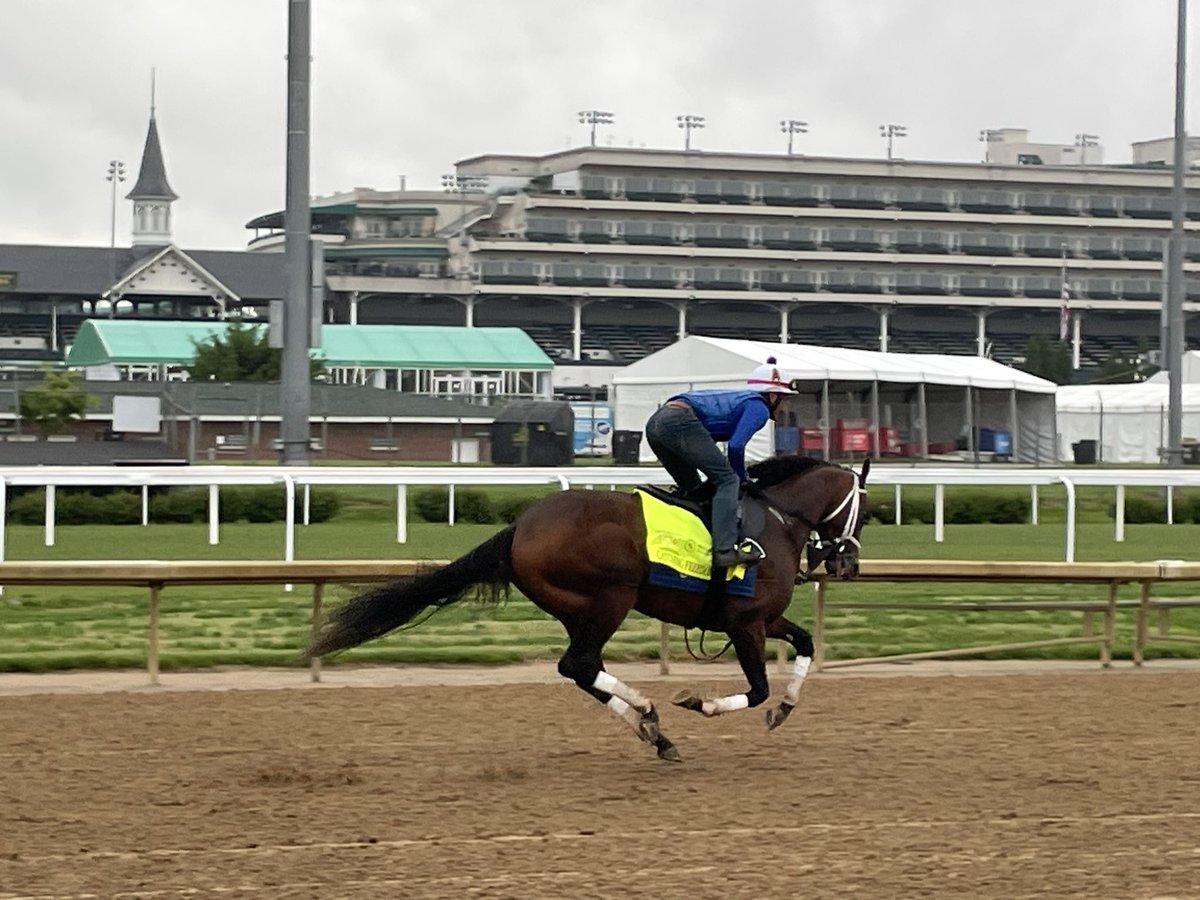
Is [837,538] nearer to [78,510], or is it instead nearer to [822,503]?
[822,503]

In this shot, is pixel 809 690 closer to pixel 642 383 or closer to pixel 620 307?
pixel 642 383

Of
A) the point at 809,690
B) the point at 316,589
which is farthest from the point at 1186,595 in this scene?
the point at 316,589

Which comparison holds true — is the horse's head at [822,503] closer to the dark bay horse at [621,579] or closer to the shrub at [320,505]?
the dark bay horse at [621,579]

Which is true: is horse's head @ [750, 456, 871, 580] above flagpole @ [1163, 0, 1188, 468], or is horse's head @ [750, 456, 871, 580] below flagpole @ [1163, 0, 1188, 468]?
below

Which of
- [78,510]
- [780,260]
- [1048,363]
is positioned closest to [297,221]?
[78,510]

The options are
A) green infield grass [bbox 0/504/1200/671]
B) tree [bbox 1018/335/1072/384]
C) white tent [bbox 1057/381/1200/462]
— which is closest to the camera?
green infield grass [bbox 0/504/1200/671]

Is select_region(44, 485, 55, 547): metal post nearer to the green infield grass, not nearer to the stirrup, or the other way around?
the green infield grass

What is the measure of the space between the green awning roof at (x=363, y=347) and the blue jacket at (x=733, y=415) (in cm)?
5111

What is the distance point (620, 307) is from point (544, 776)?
76262 mm

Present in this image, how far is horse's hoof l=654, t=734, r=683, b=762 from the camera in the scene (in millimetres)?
7672

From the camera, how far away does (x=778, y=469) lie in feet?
27.8

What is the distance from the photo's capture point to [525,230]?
83688mm

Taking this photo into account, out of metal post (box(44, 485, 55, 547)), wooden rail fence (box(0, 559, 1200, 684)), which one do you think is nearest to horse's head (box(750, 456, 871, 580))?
wooden rail fence (box(0, 559, 1200, 684))

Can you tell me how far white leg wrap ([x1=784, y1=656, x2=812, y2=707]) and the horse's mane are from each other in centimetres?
79
